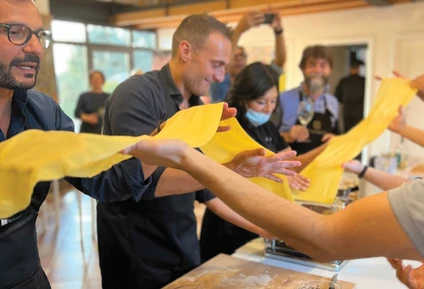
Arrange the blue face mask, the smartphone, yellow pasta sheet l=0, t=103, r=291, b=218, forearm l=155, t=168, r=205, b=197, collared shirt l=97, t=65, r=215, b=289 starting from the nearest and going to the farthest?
yellow pasta sheet l=0, t=103, r=291, b=218 → forearm l=155, t=168, r=205, b=197 → collared shirt l=97, t=65, r=215, b=289 → the blue face mask → the smartphone

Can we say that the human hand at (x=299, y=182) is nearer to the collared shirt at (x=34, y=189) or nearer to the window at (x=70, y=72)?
the collared shirt at (x=34, y=189)

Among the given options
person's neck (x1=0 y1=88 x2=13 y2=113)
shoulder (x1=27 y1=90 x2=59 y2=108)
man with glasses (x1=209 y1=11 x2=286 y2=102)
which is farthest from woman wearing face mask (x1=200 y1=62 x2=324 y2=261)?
person's neck (x1=0 y1=88 x2=13 y2=113)

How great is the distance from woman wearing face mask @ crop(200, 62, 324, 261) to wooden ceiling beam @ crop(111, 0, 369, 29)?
322 cm

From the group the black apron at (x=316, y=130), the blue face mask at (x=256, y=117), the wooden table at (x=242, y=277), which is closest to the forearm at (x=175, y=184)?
the wooden table at (x=242, y=277)

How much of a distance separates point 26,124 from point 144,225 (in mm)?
587

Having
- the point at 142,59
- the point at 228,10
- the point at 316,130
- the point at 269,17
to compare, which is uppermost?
the point at 228,10

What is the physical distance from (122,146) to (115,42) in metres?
7.06

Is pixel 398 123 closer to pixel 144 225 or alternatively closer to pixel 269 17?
pixel 269 17

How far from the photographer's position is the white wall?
4.88 m

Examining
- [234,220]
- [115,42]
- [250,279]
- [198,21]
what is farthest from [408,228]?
[115,42]

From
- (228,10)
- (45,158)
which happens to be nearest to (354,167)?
(45,158)

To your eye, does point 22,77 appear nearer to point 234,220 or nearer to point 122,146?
point 122,146

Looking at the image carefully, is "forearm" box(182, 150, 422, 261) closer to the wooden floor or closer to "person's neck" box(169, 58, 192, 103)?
"person's neck" box(169, 58, 192, 103)

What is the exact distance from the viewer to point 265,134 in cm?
206
